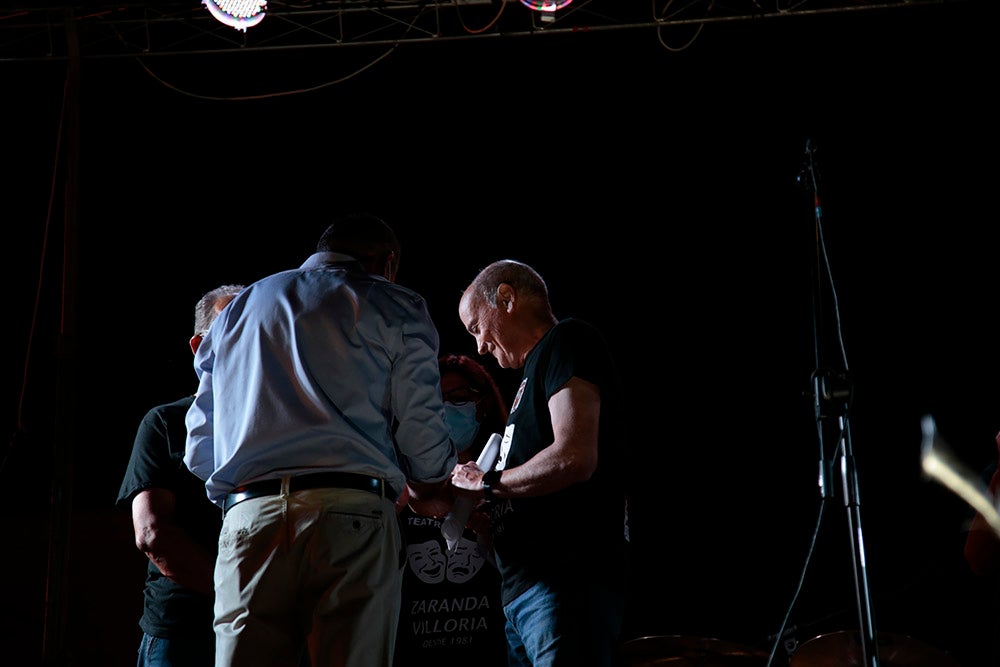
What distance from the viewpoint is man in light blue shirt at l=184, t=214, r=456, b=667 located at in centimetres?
212

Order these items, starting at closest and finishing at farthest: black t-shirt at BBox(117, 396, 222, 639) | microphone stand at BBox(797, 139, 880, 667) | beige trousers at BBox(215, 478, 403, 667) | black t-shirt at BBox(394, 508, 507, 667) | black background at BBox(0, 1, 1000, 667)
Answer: beige trousers at BBox(215, 478, 403, 667) → microphone stand at BBox(797, 139, 880, 667) → black t-shirt at BBox(117, 396, 222, 639) → black t-shirt at BBox(394, 508, 507, 667) → black background at BBox(0, 1, 1000, 667)

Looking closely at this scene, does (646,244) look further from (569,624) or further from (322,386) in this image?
(322,386)

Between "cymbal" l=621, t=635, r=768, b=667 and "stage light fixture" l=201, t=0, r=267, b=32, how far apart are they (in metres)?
3.58

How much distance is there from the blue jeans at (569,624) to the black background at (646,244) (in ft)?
8.47

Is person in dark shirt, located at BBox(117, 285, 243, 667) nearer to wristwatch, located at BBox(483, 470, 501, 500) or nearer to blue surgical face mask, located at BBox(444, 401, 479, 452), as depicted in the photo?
wristwatch, located at BBox(483, 470, 501, 500)

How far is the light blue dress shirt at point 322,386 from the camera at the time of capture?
88.2 inches

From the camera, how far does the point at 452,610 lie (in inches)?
144

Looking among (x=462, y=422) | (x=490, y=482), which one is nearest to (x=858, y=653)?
(x=462, y=422)

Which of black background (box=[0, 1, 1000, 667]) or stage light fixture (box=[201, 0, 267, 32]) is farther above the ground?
stage light fixture (box=[201, 0, 267, 32])

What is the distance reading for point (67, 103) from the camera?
4.96 m

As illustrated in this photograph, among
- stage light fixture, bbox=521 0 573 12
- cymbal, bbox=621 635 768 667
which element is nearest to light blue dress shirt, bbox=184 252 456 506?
cymbal, bbox=621 635 768 667

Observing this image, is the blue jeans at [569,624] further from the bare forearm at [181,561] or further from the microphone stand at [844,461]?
the bare forearm at [181,561]

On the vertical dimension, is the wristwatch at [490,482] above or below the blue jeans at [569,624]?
above

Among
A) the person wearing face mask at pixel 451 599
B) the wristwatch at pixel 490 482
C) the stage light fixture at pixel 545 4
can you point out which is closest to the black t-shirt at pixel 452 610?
the person wearing face mask at pixel 451 599
